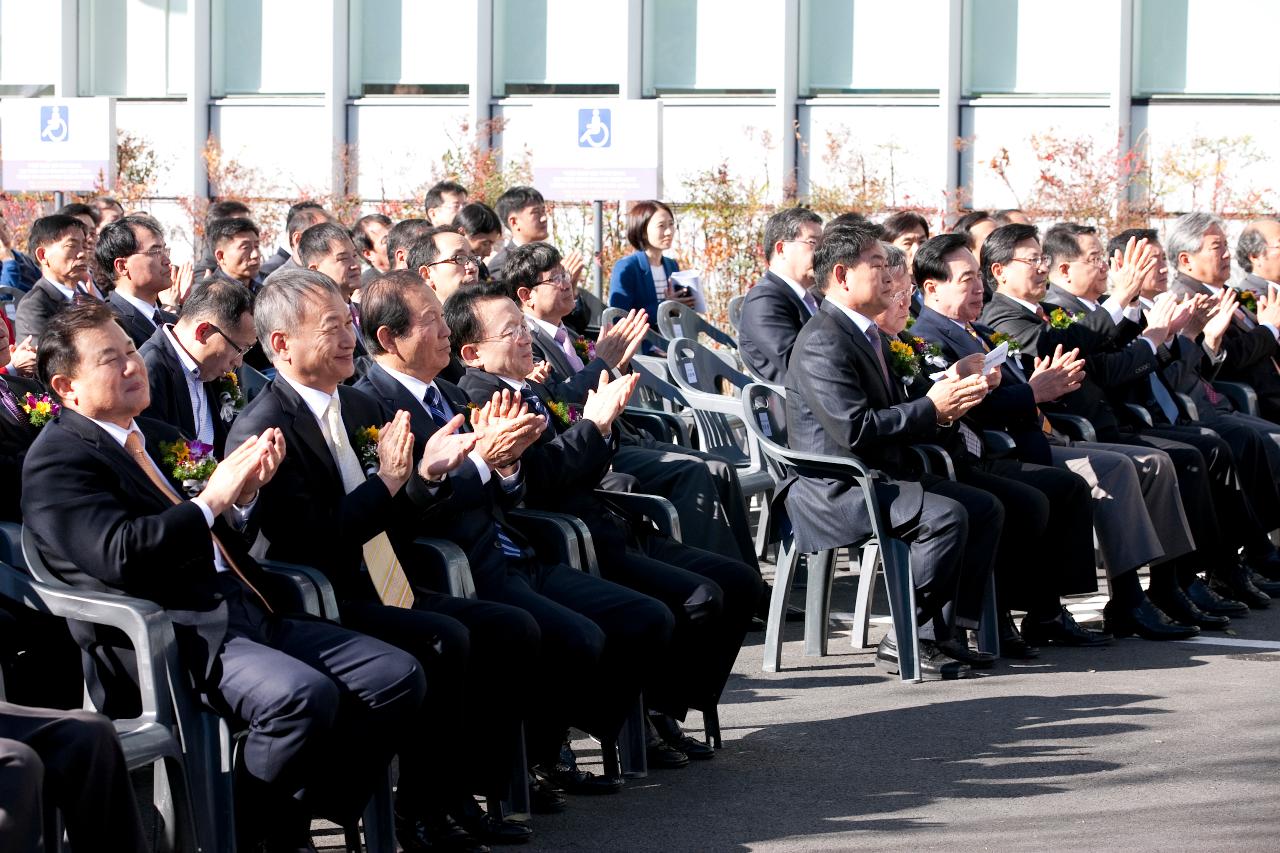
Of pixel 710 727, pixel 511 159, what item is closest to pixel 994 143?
pixel 511 159

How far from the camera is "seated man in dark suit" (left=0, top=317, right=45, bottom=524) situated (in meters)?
5.44

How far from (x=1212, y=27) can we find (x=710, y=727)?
50.4 ft

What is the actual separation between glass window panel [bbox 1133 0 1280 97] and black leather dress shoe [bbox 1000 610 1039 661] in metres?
12.9

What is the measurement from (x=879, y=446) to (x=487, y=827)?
9.04 feet

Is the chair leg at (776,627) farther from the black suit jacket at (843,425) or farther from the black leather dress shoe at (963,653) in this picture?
the black leather dress shoe at (963,653)

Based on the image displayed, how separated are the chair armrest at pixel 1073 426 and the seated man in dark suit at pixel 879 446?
137 centimetres

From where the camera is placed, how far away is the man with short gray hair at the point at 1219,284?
32.2ft

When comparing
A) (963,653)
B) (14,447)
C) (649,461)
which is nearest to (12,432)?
(14,447)

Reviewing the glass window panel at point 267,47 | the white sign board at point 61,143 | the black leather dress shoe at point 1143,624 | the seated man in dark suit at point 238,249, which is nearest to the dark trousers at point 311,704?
the black leather dress shoe at point 1143,624

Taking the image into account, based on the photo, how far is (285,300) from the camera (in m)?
5.26

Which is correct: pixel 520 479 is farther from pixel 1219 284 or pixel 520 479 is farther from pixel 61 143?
pixel 61 143

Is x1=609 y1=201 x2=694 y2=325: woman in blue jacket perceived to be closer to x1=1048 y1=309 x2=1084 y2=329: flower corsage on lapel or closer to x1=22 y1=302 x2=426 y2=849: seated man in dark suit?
x1=1048 y1=309 x2=1084 y2=329: flower corsage on lapel

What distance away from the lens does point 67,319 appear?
4883 millimetres

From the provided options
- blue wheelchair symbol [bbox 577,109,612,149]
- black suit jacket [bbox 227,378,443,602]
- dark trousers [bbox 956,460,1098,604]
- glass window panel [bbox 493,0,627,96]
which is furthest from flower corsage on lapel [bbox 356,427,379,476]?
glass window panel [bbox 493,0,627,96]
